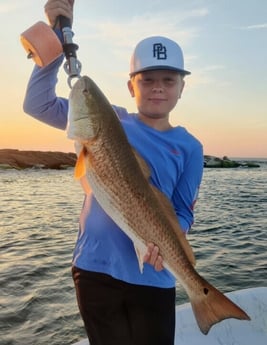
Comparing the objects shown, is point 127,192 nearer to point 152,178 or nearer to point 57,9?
point 152,178

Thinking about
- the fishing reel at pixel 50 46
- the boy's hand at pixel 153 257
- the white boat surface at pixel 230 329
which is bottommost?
the white boat surface at pixel 230 329

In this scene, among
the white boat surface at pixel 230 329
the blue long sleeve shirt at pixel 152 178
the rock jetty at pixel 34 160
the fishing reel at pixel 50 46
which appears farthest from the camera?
the rock jetty at pixel 34 160

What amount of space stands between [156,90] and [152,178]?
2.02 feet

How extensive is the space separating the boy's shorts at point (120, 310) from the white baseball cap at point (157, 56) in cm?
146

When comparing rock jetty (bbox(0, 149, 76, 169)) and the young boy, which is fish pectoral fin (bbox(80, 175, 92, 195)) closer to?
the young boy

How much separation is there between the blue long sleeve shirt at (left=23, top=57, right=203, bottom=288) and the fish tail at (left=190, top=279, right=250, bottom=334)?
0.37m

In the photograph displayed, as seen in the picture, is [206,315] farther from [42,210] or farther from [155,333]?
[42,210]

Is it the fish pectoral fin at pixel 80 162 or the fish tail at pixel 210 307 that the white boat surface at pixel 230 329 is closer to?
the fish tail at pixel 210 307

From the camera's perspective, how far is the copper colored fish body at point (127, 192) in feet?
8.98

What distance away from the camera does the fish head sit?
2715 millimetres

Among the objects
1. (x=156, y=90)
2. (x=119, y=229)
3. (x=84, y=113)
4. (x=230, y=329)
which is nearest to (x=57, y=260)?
(x=230, y=329)

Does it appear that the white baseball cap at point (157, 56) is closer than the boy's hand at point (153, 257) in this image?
No

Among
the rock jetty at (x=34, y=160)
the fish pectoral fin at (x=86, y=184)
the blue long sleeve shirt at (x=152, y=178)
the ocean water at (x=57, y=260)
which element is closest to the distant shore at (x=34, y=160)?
the rock jetty at (x=34, y=160)

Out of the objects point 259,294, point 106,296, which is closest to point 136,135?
point 106,296
